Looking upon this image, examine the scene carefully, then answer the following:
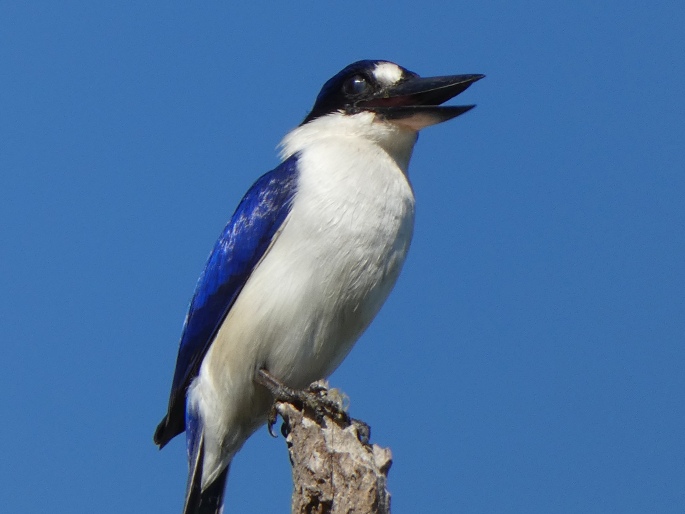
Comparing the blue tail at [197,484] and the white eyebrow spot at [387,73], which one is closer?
the blue tail at [197,484]

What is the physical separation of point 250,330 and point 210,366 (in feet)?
1.62

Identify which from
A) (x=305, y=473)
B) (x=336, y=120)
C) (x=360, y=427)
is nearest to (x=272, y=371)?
(x=360, y=427)

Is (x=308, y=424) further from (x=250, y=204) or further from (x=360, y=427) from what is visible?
(x=250, y=204)

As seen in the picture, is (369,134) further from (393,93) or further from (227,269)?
(227,269)

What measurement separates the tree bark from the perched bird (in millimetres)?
871

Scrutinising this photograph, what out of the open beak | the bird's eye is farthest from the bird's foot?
the bird's eye

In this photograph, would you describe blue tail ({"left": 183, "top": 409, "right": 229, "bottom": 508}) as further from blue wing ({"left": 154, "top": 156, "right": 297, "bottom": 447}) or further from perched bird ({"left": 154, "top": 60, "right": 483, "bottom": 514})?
blue wing ({"left": 154, "top": 156, "right": 297, "bottom": 447})

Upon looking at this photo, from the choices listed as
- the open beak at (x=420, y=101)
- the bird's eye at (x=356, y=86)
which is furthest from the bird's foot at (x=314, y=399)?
the bird's eye at (x=356, y=86)

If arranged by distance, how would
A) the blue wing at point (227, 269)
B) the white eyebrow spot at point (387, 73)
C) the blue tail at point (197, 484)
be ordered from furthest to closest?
the white eyebrow spot at point (387, 73)
the blue tail at point (197, 484)
the blue wing at point (227, 269)

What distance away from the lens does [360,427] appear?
6.27 metres

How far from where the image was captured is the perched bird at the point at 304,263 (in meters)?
6.46

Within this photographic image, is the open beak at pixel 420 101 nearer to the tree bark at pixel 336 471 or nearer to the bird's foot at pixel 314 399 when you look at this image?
the bird's foot at pixel 314 399

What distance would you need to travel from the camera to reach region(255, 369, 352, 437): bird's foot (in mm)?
6258

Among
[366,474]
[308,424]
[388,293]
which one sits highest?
[388,293]
